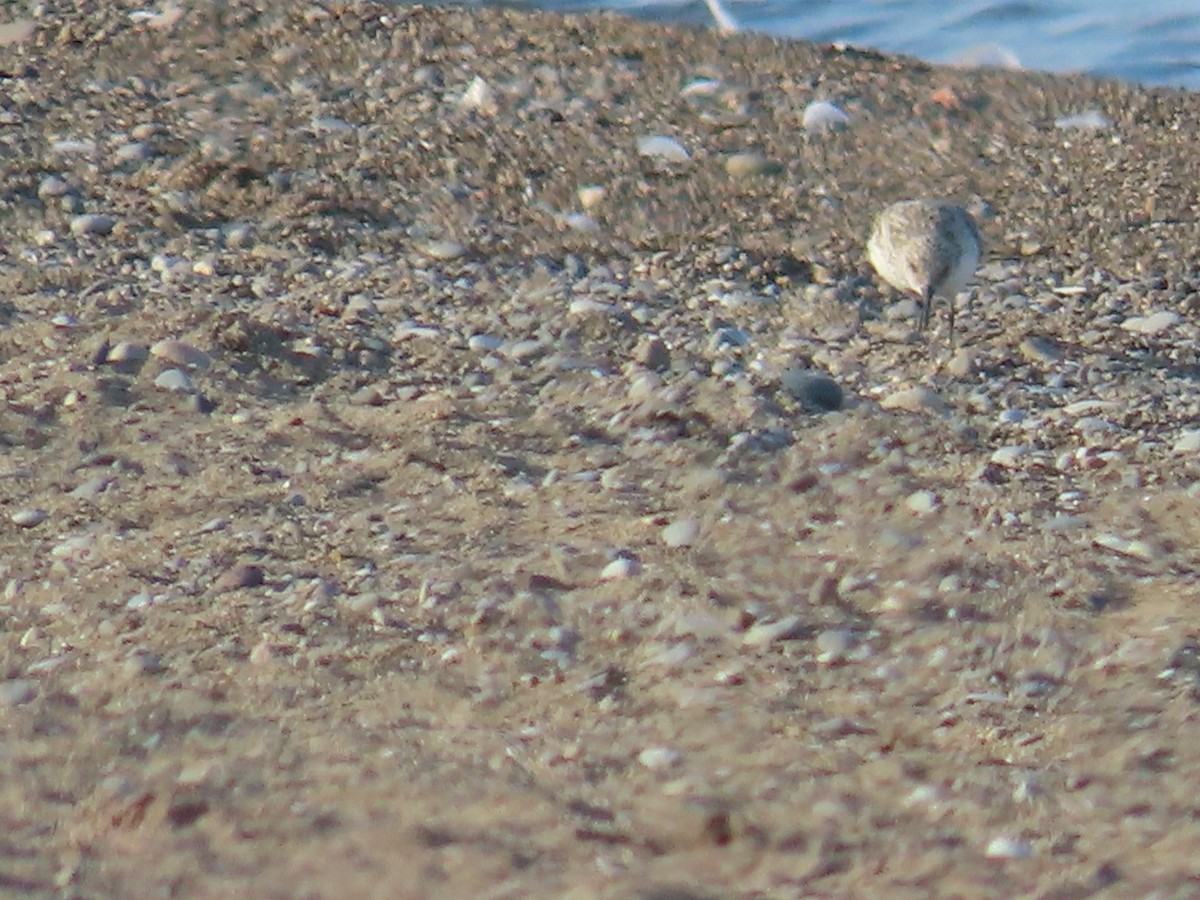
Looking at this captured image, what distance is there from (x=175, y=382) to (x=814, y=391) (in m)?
1.27

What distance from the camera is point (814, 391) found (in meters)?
3.96

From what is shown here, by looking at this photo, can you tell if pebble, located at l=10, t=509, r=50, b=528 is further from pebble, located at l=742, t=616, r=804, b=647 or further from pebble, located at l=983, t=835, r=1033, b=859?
pebble, located at l=983, t=835, r=1033, b=859

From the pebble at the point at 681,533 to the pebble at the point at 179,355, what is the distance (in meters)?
1.18

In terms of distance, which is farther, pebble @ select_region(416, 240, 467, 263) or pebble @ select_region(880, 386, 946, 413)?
pebble @ select_region(416, 240, 467, 263)

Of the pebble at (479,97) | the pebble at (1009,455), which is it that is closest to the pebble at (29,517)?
the pebble at (1009,455)

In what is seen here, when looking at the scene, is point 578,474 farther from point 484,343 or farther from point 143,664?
point 143,664

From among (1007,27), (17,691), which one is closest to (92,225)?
(17,691)

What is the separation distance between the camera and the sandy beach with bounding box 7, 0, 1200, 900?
2553 millimetres

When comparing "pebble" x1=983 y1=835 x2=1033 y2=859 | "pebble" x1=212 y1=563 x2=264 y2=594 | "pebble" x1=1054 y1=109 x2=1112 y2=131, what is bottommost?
"pebble" x1=1054 y1=109 x2=1112 y2=131

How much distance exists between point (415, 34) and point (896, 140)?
1.61 m

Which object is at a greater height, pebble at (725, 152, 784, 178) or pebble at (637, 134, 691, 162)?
pebble at (637, 134, 691, 162)

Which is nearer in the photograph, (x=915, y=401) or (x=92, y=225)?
(x=915, y=401)

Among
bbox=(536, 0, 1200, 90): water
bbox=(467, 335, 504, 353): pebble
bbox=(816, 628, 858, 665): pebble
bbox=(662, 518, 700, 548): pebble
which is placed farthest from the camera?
bbox=(536, 0, 1200, 90): water

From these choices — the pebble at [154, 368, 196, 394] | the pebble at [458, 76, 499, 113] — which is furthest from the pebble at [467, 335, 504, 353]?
the pebble at [458, 76, 499, 113]
